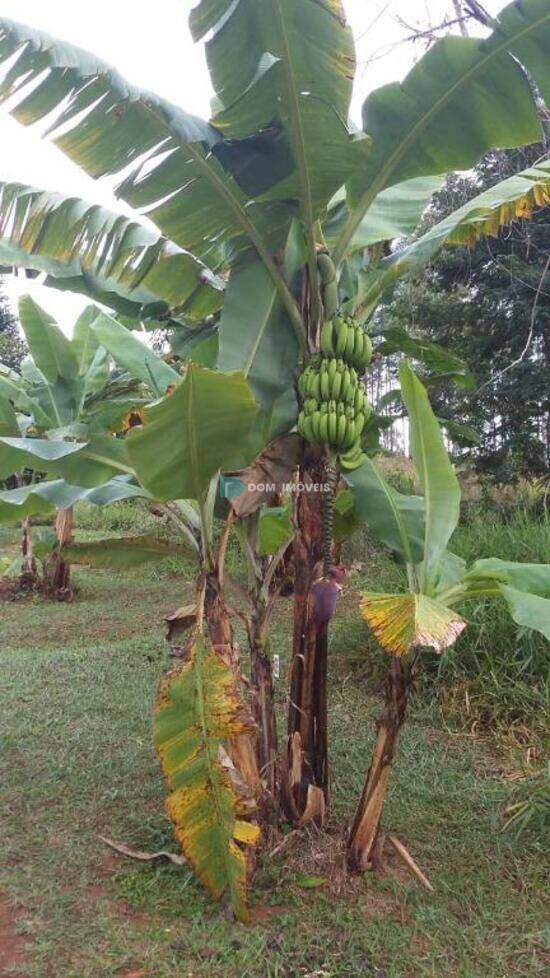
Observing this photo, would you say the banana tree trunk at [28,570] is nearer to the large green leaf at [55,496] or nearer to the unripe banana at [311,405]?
the large green leaf at [55,496]

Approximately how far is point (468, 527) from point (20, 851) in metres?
4.88

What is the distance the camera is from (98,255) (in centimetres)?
319

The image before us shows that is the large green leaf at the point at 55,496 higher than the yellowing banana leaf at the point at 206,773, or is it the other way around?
the large green leaf at the point at 55,496

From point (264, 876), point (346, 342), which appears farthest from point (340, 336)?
point (264, 876)

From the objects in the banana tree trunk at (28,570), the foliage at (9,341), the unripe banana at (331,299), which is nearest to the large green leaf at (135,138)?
the unripe banana at (331,299)

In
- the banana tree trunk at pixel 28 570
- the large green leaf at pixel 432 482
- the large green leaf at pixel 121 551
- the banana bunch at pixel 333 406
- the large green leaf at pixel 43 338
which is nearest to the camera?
the banana bunch at pixel 333 406

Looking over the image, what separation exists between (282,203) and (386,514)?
1287 millimetres

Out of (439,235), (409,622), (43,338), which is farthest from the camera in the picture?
(43,338)

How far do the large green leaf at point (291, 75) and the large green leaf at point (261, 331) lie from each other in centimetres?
31

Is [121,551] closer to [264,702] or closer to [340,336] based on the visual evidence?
[264,702]

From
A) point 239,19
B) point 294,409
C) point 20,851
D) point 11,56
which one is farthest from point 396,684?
point 11,56

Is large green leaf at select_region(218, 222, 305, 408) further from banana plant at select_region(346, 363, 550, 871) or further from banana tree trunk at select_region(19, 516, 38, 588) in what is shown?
banana tree trunk at select_region(19, 516, 38, 588)

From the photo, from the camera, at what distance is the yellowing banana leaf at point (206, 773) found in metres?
2.45

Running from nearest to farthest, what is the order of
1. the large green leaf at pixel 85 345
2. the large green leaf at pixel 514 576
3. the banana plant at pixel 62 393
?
the large green leaf at pixel 514 576, the banana plant at pixel 62 393, the large green leaf at pixel 85 345
